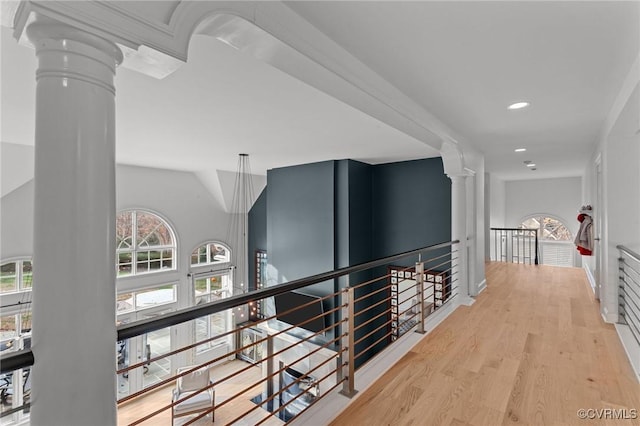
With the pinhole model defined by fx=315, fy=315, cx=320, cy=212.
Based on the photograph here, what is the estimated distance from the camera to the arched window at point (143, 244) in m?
6.60

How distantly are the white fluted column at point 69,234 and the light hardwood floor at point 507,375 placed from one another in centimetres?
131

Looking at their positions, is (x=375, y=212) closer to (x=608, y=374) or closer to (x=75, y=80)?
(x=608, y=374)

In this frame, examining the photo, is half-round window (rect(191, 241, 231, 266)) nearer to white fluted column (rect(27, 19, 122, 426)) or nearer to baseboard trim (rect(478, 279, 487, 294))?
baseboard trim (rect(478, 279, 487, 294))

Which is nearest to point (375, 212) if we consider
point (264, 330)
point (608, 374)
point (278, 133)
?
point (278, 133)

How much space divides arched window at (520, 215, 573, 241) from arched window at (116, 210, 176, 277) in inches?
389

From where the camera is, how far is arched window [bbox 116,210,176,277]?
6.60m

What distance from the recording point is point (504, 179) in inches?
373

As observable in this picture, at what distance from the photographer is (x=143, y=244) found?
272 inches

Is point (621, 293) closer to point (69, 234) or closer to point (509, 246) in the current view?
point (69, 234)

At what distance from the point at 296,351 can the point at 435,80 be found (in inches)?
210

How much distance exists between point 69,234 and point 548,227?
11219mm

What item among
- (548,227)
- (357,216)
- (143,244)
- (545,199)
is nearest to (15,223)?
(143,244)

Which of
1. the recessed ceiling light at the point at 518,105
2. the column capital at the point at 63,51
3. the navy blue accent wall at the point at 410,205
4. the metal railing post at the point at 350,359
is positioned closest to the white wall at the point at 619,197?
the recessed ceiling light at the point at 518,105

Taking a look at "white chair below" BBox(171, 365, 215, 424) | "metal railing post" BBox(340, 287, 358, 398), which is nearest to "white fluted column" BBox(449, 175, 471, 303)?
"metal railing post" BBox(340, 287, 358, 398)
